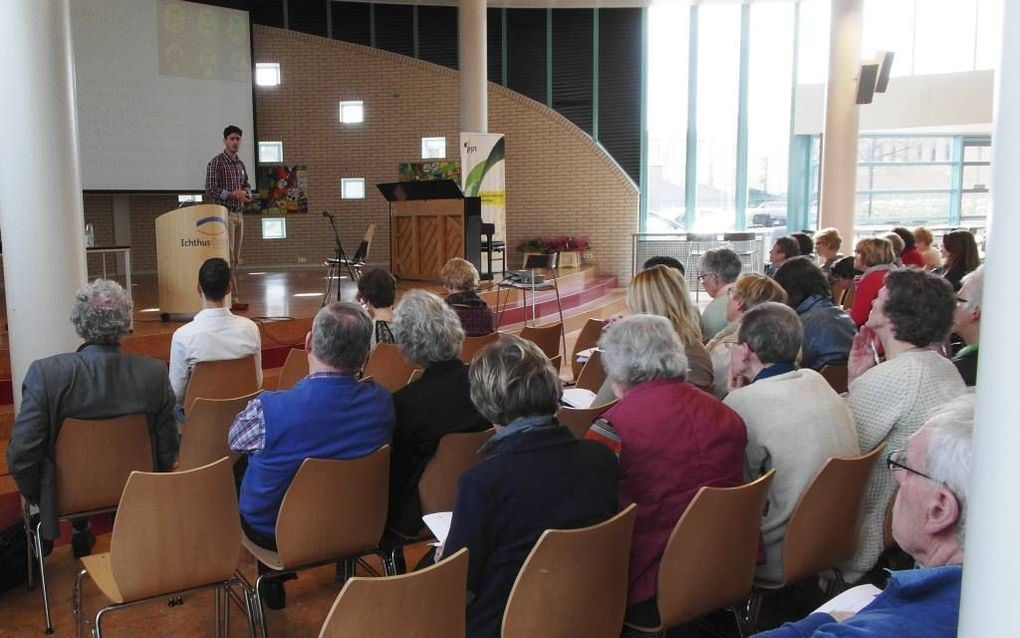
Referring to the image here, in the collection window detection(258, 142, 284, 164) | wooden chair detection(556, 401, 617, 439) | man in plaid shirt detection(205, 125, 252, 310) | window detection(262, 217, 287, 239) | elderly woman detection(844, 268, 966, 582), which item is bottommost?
wooden chair detection(556, 401, 617, 439)

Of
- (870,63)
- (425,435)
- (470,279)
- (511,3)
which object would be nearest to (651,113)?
(511,3)

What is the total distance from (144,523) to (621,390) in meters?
1.43

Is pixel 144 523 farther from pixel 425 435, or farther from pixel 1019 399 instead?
pixel 1019 399

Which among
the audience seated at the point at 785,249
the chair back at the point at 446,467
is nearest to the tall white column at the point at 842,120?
the audience seated at the point at 785,249

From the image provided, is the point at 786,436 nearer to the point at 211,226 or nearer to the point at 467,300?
the point at 467,300

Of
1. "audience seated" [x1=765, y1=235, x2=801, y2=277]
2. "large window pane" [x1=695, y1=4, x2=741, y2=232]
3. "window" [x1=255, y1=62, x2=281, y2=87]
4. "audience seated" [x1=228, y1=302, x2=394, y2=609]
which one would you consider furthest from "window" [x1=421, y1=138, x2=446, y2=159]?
"audience seated" [x1=228, y1=302, x2=394, y2=609]

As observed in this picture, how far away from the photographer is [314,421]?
2572 millimetres

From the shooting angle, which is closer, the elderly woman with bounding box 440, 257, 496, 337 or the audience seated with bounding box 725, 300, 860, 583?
the audience seated with bounding box 725, 300, 860, 583

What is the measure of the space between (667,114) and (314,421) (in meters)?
13.8

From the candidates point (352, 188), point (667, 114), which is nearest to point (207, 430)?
point (352, 188)

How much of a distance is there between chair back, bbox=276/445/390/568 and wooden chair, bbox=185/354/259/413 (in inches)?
54.3

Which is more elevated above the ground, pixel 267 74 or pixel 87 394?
pixel 267 74

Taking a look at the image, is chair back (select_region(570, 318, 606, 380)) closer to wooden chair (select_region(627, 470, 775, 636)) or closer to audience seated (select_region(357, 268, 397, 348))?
audience seated (select_region(357, 268, 397, 348))

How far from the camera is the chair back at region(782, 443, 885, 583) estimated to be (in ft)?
7.54
